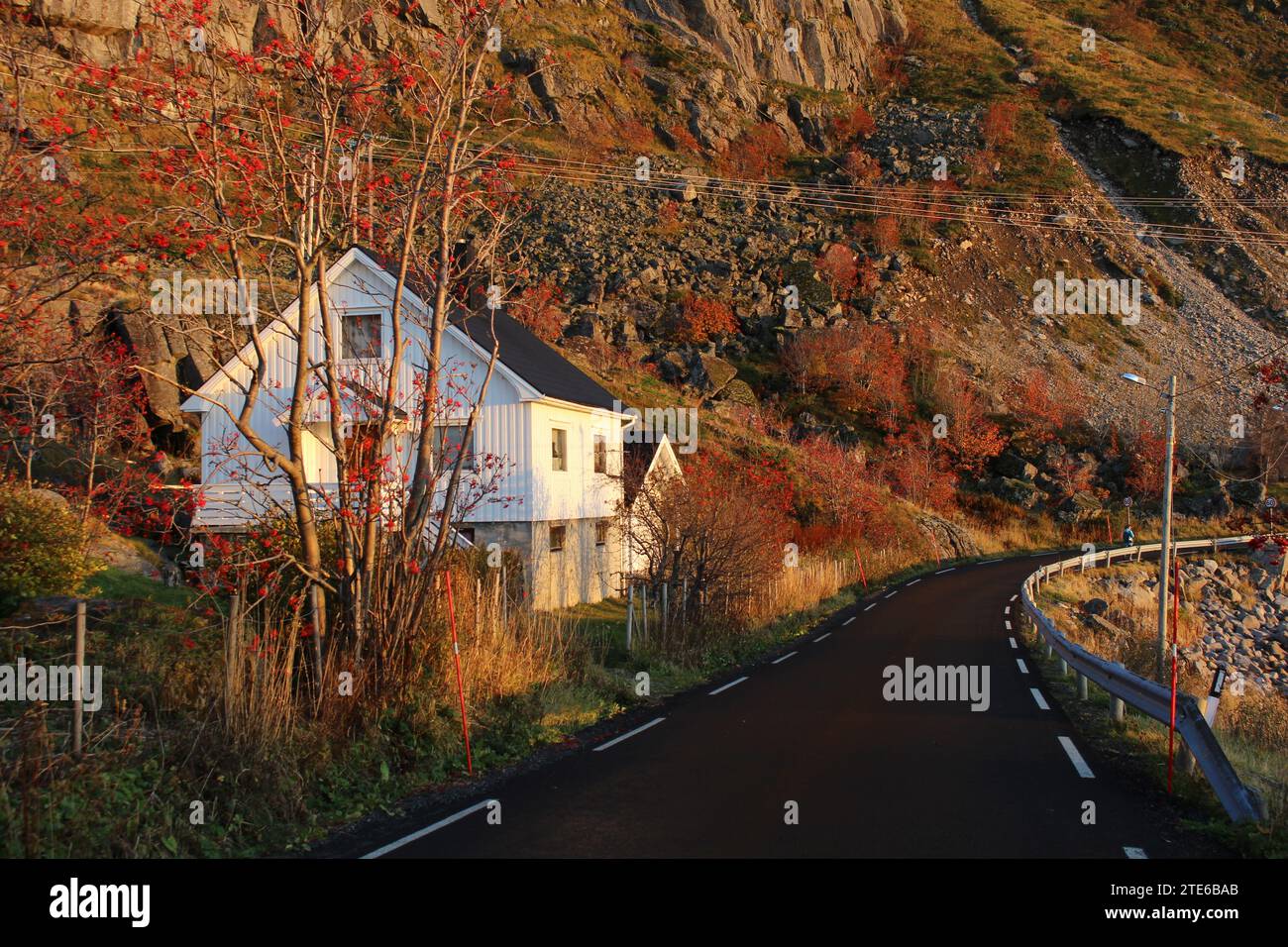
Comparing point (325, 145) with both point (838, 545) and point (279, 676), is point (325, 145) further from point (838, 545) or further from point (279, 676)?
point (838, 545)

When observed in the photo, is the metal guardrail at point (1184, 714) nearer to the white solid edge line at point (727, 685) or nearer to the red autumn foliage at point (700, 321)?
the white solid edge line at point (727, 685)

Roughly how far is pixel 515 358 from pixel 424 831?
17.8 m

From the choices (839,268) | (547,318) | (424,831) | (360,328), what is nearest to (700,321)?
(547,318)

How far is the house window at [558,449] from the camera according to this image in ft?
78.2

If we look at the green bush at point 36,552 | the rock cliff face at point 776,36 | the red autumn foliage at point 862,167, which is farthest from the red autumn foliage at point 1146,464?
the rock cliff face at point 776,36

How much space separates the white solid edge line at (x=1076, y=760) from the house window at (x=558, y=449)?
51.3 ft

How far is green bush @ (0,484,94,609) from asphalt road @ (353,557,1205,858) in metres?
7.08

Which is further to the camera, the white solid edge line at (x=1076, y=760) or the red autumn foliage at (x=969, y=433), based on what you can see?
the red autumn foliage at (x=969, y=433)

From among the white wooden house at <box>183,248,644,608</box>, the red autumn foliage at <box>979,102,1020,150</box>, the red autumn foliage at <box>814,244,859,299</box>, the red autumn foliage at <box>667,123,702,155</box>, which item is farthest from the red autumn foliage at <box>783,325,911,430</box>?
the red autumn foliage at <box>979,102,1020,150</box>

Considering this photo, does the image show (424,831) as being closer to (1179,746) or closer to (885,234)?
(1179,746)

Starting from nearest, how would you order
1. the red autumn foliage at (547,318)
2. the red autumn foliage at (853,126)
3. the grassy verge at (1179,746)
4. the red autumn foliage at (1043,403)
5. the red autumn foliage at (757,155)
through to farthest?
1. the grassy verge at (1179,746)
2. the red autumn foliage at (547,318)
3. the red autumn foliage at (1043,403)
4. the red autumn foliage at (757,155)
5. the red autumn foliage at (853,126)

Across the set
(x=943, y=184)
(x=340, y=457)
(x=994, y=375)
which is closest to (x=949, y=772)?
(x=340, y=457)

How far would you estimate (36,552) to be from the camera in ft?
37.9

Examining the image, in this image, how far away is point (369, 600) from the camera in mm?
9555
